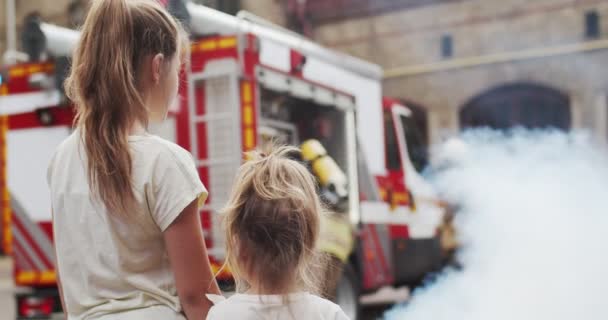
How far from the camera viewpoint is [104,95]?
1566mm

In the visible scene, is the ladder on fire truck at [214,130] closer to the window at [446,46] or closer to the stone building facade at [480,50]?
the stone building facade at [480,50]

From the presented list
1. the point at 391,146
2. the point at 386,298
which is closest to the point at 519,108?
the point at 386,298

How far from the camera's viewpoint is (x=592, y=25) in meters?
14.0

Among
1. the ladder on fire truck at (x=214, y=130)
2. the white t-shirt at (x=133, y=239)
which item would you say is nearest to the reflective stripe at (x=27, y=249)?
the ladder on fire truck at (x=214, y=130)

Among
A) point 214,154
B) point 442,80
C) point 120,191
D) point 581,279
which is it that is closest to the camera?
point 120,191

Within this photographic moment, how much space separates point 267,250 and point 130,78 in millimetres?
472

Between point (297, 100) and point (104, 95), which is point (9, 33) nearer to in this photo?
point (297, 100)

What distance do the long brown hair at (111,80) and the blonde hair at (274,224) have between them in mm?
259

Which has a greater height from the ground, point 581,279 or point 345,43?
point 345,43

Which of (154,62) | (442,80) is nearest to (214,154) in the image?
(154,62)

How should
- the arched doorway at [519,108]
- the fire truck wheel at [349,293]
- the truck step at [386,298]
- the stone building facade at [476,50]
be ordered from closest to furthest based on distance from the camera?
the fire truck wheel at [349,293] → the truck step at [386,298] → the stone building facade at [476,50] → the arched doorway at [519,108]

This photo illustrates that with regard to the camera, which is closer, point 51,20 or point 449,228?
point 449,228

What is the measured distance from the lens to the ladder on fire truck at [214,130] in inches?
200

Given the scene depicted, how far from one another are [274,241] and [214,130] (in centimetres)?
359
